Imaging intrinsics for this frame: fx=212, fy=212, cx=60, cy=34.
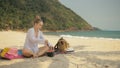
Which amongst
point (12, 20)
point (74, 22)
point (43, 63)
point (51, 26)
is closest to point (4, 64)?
point (43, 63)

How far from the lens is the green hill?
55.8 m

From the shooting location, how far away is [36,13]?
72000mm

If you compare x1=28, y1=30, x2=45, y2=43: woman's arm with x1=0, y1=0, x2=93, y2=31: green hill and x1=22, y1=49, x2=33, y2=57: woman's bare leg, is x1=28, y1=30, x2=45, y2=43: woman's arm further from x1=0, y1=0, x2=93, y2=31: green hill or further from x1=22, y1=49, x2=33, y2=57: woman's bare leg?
x1=0, y1=0, x2=93, y2=31: green hill

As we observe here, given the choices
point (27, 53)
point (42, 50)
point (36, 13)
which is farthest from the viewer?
point (36, 13)

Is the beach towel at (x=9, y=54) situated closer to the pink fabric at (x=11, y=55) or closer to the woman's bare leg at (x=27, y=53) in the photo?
the pink fabric at (x=11, y=55)

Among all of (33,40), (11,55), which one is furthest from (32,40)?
(11,55)

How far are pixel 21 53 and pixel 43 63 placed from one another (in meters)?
1.25

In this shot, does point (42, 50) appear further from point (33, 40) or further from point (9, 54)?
point (9, 54)

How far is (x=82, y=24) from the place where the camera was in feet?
338

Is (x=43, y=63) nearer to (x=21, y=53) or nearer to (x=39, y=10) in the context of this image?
(x=21, y=53)

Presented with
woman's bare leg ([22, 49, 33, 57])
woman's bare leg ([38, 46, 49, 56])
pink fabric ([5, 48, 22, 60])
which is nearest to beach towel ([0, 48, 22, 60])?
pink fabric ([5, 48, 22, 60])

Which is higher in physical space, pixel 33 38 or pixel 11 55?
pixel 33 38

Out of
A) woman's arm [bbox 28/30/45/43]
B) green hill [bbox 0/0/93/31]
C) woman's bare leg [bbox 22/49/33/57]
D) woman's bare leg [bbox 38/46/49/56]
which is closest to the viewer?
woman's arm [bbox 28/30/45/43]

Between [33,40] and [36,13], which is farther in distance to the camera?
[36,13]
